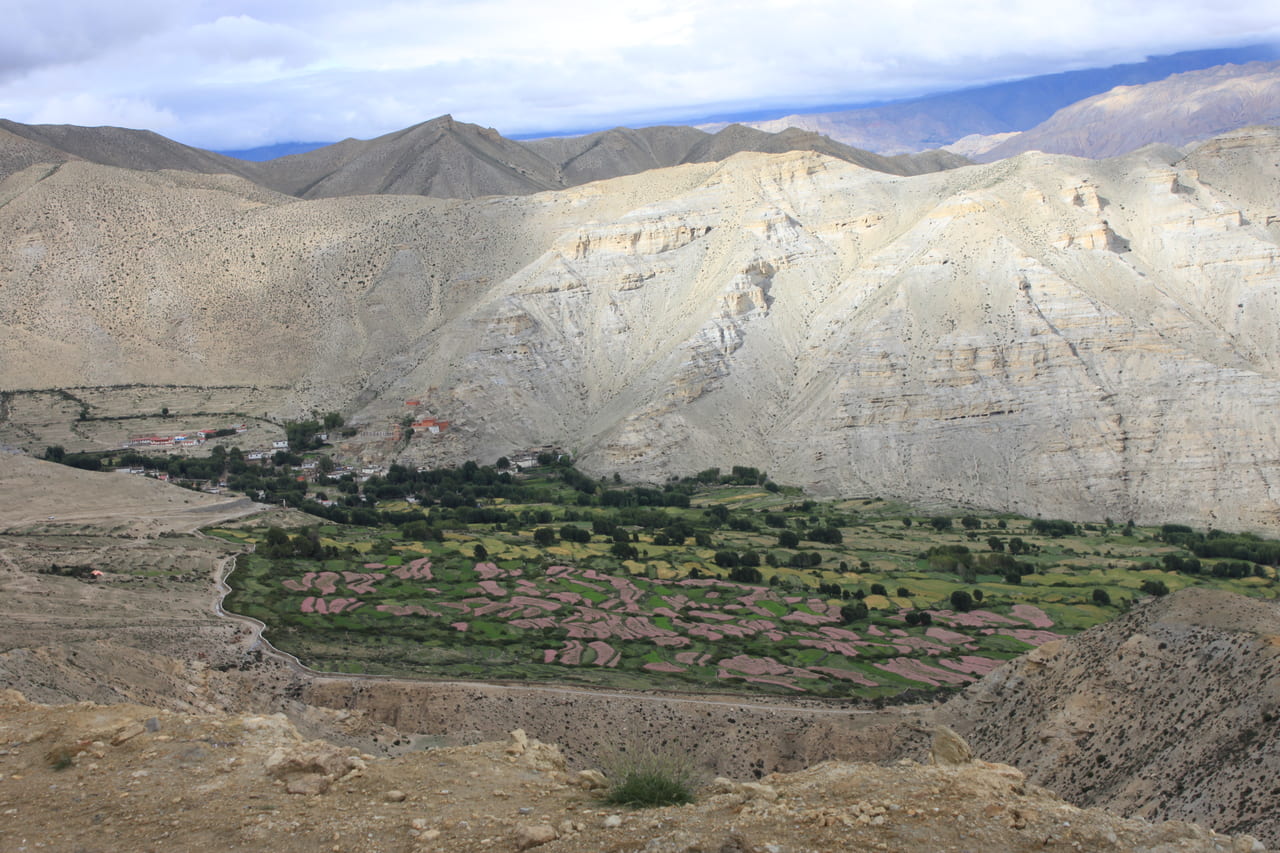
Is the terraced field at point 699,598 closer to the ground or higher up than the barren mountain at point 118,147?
closer to the ground

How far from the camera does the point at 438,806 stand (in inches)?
590

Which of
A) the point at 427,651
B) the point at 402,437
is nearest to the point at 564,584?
the point at 427,651

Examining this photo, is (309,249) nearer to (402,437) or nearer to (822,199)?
(402,437)

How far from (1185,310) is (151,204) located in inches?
4479

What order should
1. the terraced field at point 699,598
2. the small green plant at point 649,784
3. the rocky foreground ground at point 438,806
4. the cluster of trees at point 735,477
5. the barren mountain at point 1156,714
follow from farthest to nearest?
the cluster of trees at point 735,477, the terraced field at point 699,598, the barren mountain at point 1156,714, the small green plant at point 649,784, the rocky foreground ground at point 438,806

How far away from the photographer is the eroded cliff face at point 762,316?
77750 millimetres

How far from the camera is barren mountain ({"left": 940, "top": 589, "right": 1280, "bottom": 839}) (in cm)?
1788

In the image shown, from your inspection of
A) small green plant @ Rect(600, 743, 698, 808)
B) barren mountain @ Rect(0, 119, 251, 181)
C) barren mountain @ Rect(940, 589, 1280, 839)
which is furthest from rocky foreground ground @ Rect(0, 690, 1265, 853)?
barren mountain @ Rect(0, 119, 251, 181)

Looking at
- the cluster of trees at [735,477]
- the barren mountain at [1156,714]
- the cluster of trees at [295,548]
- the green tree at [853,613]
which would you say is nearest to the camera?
the barren mountain at [1156,714]

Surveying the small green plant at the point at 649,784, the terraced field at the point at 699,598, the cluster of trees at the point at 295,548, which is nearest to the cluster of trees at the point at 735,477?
the terraced field at the point at 699,598

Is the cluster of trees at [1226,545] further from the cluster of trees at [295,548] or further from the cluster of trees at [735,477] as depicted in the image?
the cluster of trees at [295,548]

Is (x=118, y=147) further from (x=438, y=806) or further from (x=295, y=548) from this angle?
(x=438, y=806)

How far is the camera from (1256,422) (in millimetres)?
73938

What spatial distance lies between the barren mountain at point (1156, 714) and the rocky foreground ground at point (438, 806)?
378 centimetres
